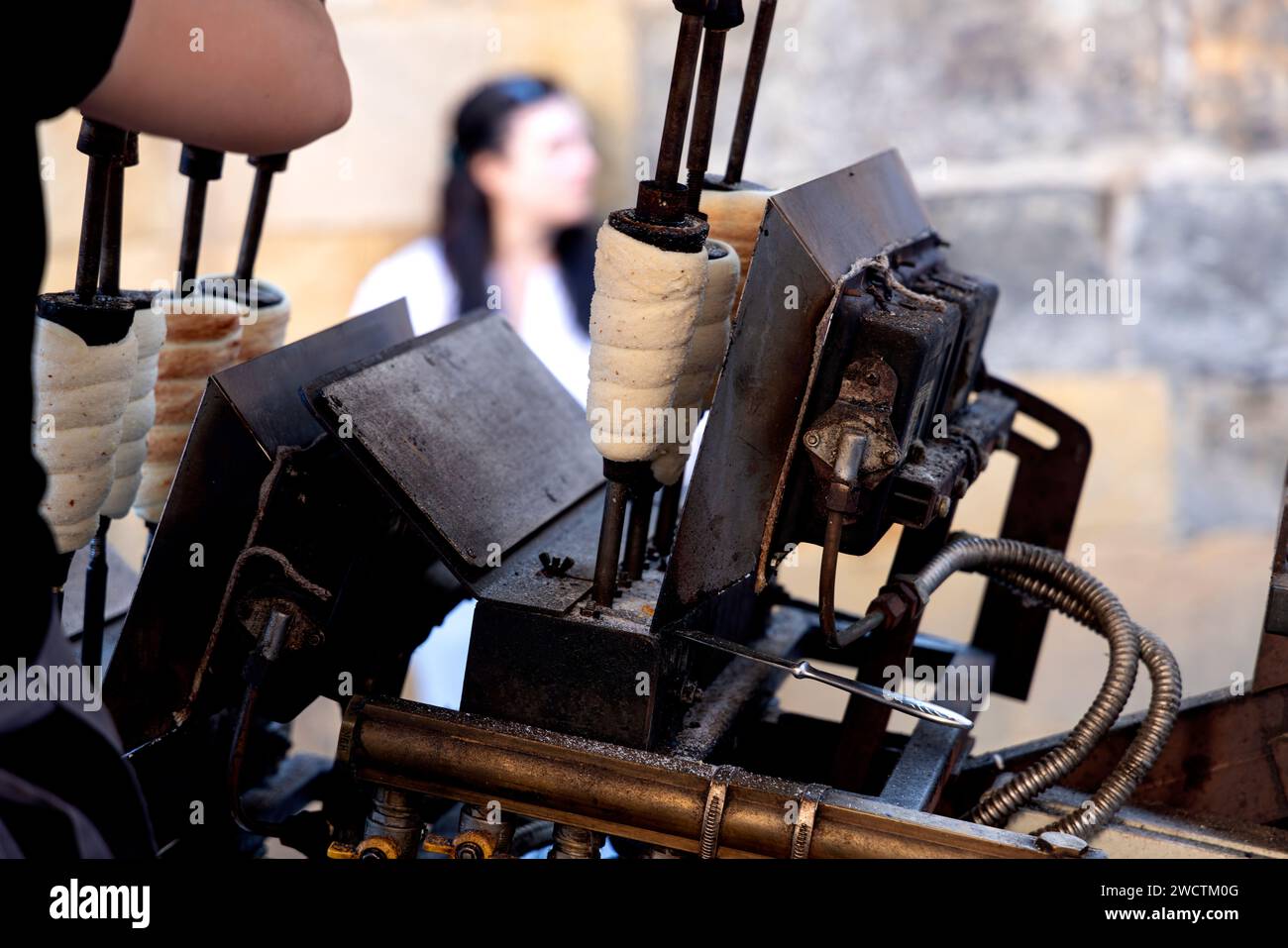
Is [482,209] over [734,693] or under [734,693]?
over

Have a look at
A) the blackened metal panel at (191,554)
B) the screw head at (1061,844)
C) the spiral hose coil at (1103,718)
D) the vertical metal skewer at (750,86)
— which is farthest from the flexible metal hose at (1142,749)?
the blackened metal panel at (191,554)

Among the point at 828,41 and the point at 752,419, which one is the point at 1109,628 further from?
the point at 828,41

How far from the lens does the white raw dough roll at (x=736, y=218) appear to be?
121 centimetres

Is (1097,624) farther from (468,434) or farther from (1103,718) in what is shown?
(468,434)

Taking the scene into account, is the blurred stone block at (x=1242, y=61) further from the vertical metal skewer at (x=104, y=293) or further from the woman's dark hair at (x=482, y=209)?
the vertical metal skewer at (x=104, y=293)

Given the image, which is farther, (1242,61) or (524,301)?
(1242,61)

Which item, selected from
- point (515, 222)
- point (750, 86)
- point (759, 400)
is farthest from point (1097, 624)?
point (515, 222)

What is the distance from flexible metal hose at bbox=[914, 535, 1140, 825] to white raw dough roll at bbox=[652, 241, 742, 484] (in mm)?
226

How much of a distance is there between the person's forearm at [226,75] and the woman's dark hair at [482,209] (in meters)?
2.03

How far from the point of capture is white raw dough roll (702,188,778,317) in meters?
1.21

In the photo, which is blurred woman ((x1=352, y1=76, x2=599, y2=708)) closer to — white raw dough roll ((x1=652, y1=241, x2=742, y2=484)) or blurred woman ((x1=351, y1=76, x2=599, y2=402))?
blurred woman ((x1=351, y1=76, x2=599, y2=402))

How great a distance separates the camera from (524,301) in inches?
121

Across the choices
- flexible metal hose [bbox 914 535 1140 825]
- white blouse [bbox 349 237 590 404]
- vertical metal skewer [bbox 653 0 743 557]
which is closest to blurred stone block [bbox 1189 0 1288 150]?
white blouse [bbox 349 237 590 404]

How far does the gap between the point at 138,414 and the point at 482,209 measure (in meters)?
2.01
